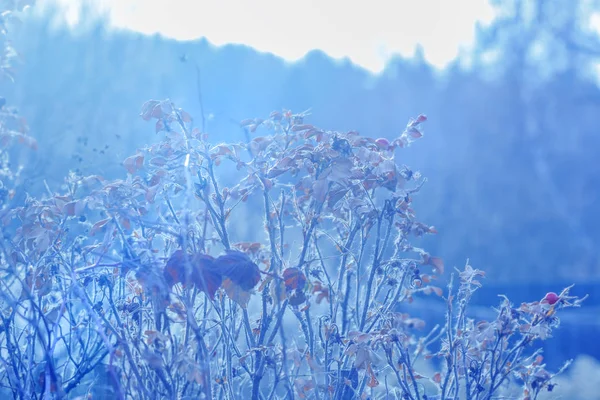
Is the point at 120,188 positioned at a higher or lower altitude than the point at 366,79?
lower

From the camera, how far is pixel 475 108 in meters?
13.4

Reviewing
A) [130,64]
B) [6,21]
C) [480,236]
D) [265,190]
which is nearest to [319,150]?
[265,190]

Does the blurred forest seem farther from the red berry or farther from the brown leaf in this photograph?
the brown leaf

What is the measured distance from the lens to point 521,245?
1248 cm

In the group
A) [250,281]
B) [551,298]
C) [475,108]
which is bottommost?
[250,281]

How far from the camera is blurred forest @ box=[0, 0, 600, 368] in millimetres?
9492

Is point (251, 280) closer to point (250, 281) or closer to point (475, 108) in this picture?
point (250, 281)

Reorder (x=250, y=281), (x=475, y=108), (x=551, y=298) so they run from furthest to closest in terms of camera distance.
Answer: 1. (x=475, y=108)
2. (x=551, y=298)
3. (x=250, y=281)

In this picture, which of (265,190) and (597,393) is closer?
(265,190)

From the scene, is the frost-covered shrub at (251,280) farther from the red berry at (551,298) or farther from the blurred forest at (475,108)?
the blurred forest at (475,108)

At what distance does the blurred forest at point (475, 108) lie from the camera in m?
9.49

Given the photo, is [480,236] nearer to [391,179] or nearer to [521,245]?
[521,245]

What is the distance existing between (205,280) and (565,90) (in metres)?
13.6

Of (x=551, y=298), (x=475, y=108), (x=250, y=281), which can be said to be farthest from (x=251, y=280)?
(x=475, y=108)
